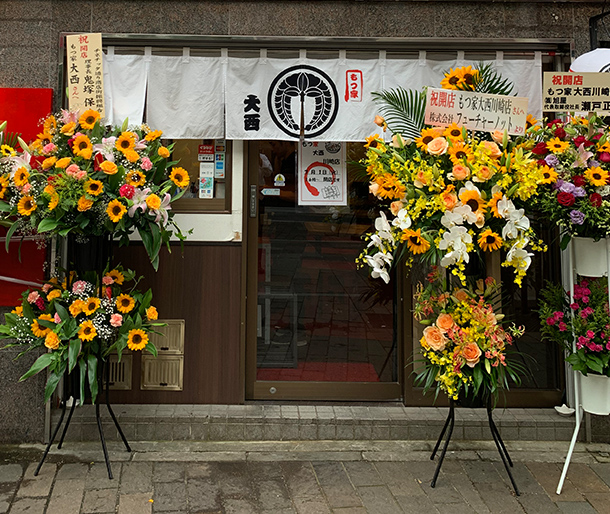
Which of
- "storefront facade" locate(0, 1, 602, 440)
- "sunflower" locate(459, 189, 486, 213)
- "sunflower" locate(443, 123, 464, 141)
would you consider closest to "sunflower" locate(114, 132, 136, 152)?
"storefront facade" locate(0, 1, 602, 440)

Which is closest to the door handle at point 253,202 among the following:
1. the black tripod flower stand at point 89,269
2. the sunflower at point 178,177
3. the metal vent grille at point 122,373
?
the sunflower at point 178,177

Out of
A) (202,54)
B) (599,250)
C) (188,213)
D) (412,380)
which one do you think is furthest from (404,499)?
(202,54)

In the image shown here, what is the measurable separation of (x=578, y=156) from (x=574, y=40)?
1814 mm

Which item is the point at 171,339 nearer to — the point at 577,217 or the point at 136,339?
the point at 136,339

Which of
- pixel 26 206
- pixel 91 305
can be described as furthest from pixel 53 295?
pixel 26 206

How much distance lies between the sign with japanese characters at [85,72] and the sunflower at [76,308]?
5.29 feet

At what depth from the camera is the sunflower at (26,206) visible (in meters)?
3.89

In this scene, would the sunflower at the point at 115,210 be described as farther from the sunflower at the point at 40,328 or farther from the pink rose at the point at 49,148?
the sunflower at the point at 40,328

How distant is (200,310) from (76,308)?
1.29 metres

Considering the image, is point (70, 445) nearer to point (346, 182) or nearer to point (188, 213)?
point (188, 213)

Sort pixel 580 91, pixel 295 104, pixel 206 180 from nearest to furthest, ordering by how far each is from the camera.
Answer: pixel 580 91
pixel 295 104
pixel 206 180

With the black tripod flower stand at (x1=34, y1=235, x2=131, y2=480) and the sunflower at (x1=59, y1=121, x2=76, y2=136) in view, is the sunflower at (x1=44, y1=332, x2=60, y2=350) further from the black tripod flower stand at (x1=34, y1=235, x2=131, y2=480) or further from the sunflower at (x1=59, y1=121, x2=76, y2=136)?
the sunflower at (x1=59, y1=121, x2=76, y2=136)

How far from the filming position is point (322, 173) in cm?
523

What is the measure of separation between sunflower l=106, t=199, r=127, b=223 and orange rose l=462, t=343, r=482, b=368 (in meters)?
2.63
